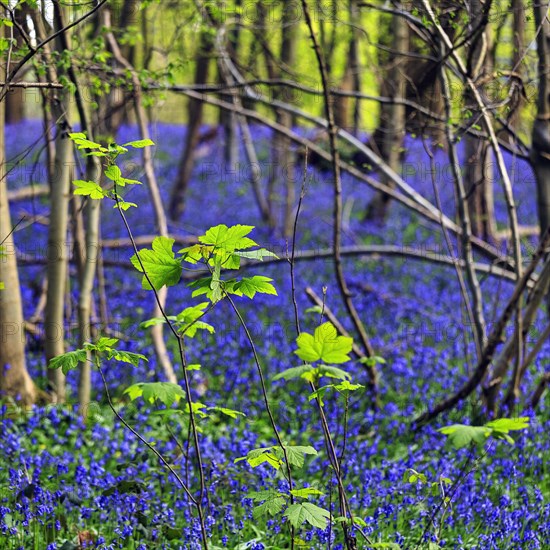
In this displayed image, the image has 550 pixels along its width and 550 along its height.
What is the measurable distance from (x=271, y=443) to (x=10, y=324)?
182 cm

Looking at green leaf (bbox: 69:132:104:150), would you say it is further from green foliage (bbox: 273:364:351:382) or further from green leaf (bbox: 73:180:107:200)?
green foliage (bbox: 273:364:351:382)

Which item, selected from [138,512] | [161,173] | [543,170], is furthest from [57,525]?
[161,173]

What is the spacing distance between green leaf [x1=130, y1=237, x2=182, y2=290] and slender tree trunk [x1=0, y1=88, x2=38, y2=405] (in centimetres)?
233

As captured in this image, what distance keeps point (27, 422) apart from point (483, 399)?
295 centimetres

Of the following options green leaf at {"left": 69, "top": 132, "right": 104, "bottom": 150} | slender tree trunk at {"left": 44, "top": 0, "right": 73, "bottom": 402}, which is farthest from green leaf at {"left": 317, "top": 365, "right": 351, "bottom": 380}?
slender tree trunk at {"left": 44, "top": 0, "right": 73, "bottom": 402}

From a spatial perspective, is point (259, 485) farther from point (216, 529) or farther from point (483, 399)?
point (483, 399)

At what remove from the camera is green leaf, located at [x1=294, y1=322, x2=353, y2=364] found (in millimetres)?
1929

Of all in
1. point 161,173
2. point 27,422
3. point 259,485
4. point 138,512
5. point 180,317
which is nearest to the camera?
point 180,317

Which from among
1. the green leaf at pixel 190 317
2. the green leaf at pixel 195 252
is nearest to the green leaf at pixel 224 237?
the green leaf at pixel 195 252

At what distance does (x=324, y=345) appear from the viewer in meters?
1.94

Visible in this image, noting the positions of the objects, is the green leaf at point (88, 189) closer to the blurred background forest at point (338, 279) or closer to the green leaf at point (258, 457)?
the blurred background forest at point (338, 279)

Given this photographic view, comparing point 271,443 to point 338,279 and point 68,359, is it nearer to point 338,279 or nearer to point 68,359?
point 338,279

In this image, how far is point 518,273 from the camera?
4.51 meters

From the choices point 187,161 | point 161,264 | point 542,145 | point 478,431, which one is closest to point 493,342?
point 542,145
